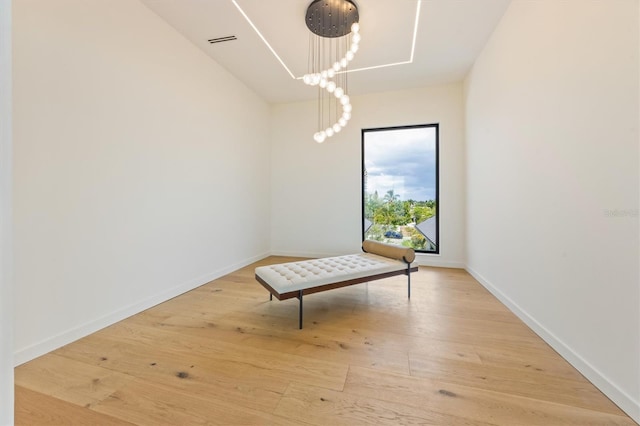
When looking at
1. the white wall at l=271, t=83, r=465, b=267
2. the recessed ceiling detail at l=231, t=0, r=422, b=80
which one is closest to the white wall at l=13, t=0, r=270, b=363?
the recessed ceiling detail at l=231, t=0, r=422, b=80

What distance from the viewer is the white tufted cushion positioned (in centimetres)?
220

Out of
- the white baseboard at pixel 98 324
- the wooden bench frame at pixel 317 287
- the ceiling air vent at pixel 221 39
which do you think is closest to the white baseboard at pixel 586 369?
the wooden bench frame at pixel 317 287

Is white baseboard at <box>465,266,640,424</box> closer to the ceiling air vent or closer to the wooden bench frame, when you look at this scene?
the wooden bench frame

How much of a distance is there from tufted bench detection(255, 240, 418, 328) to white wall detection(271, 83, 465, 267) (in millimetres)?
1611

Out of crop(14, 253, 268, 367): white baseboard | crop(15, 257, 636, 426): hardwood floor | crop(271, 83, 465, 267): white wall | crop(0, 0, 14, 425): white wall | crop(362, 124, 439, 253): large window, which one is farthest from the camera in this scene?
crop(362, 124, 439, 253): large window

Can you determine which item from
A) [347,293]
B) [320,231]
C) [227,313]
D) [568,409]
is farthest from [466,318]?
[320,231]

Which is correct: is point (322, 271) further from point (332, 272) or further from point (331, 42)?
point (331, 42)

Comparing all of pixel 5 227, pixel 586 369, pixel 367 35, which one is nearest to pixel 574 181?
pixel 586 369

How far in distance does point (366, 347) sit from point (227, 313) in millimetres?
1338

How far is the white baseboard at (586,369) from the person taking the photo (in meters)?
1.23

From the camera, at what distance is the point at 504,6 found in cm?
243

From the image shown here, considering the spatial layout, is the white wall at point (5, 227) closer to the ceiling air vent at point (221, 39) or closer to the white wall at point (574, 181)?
the white wall at point (574, 181)

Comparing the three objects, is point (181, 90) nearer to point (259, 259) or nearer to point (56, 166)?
point (56, 166)

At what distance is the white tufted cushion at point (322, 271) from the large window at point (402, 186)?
1.68m
